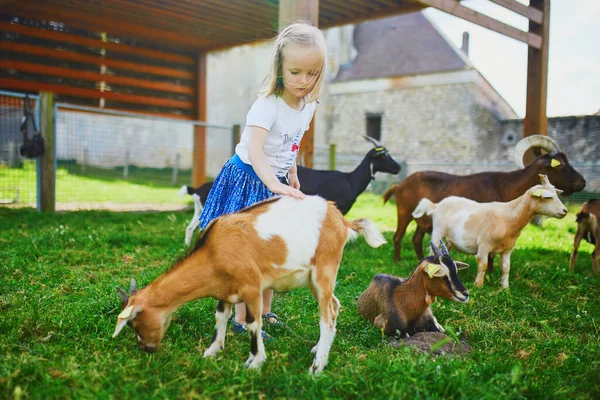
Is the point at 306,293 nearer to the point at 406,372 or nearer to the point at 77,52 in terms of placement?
the point at 406,372

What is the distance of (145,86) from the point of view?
11305mm

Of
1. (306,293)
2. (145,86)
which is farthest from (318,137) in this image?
(306,293)

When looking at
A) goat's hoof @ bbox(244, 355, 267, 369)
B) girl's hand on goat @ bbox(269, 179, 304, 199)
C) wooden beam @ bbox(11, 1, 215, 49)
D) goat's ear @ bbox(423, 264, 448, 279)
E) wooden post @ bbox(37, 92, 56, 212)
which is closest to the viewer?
goat's hoof @ bbox(244, 355, 267, 369)

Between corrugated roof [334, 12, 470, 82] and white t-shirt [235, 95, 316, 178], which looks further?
corrugated roof [334, 12, 470, 82]

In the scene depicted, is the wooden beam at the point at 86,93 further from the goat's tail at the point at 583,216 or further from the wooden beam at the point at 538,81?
the goat's tail at the point at 583,216

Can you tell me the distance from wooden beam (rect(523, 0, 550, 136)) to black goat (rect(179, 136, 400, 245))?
3233mm

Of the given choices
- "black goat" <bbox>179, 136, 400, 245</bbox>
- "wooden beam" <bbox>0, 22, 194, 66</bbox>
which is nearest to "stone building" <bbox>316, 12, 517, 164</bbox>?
"wooden beam" <bbox>0, 22, 194, 66</bbox>

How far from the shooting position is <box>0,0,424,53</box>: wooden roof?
868 centimetres

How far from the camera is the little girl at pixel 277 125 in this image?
2.75m

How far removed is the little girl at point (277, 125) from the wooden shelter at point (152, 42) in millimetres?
4872

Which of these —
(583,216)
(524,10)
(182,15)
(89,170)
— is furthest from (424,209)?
(89,170)

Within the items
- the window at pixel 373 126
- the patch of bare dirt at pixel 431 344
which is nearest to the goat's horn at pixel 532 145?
the patch of bare dirt at pixel 431 344

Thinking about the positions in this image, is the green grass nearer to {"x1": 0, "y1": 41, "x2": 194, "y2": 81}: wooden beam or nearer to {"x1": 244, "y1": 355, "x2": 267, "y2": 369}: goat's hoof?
{"x1": 244, "y1": 355, "x2": 267, "y2": 369}: goat's hoof

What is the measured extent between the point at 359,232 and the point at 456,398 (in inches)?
39.6
